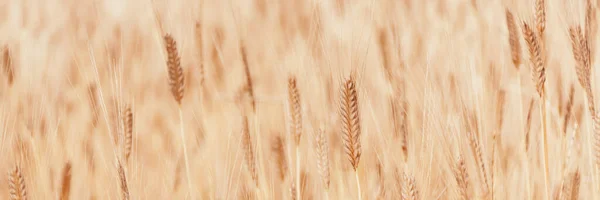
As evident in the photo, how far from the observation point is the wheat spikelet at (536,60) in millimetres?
1110

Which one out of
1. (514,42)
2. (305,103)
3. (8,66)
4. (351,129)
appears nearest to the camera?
(351,129)

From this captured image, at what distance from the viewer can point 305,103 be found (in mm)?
1650

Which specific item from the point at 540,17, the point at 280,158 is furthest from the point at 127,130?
the point at 540,17

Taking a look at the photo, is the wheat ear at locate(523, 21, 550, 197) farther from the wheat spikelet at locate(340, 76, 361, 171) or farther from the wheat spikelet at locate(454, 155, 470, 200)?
the wheat spikelet at locate(340, 76, 361, 171)

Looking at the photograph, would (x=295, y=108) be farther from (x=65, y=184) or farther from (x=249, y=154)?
(x=65, y=184)

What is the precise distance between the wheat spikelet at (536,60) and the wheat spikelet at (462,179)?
0.14 m

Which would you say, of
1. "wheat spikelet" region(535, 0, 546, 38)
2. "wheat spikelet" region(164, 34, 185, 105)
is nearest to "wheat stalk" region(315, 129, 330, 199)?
"wheat spikelet" region(164, 34, 185, 105)

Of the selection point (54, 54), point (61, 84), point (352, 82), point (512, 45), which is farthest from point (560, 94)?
point (54, 54)

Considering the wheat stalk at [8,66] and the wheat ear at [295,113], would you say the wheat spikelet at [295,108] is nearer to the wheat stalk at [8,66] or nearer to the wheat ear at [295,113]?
the wheat ear at [295,113]

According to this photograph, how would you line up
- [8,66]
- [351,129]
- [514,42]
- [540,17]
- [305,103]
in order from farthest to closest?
[305,103], [8,66], [514,42], [540,17], [351,129]

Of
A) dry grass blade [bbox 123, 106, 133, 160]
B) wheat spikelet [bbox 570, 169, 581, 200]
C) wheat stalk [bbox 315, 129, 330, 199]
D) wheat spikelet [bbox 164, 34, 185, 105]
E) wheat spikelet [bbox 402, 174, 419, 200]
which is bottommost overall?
wheat spikelet [bbox 570, 169, 581, 200]

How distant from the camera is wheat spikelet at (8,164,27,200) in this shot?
1.05m

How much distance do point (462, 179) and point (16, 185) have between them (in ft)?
1.88

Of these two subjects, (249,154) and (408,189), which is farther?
(249,154)
